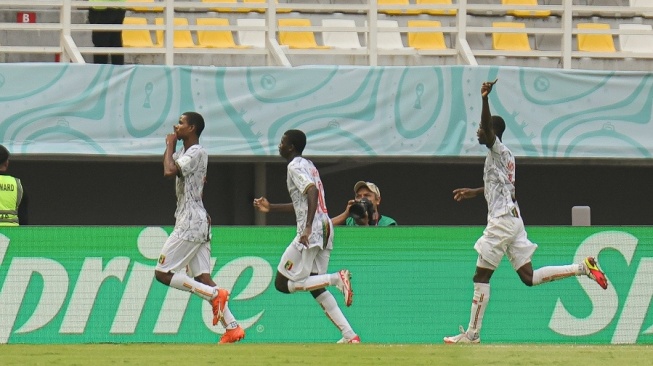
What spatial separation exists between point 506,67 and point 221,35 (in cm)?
374

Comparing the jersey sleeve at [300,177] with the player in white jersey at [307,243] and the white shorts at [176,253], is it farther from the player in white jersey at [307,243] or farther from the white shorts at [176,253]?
the white shorts at [176,253]

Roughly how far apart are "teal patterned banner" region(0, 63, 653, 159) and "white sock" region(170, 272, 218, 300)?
501cm

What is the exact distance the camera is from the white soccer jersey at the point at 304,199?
Result: 462 inches

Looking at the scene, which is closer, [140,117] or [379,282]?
[379,282]

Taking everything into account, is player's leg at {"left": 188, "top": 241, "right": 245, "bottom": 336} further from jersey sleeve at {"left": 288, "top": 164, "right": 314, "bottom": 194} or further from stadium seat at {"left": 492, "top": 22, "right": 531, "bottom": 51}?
stadium seat at {"left": 492, "top": 22, "right": 531, "bottom": 51}

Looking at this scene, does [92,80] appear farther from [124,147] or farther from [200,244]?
[200,244]

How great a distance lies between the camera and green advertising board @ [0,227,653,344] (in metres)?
13.4

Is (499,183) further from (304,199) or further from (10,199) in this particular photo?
(10,199)

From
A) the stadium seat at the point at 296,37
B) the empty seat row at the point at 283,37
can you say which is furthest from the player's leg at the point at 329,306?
the stadium seat at the point at 296,37

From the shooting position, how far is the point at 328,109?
55.8 ft

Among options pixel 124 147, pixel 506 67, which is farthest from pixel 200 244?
pixel 506 67

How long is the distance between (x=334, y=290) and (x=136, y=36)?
574cm

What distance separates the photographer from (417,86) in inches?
675

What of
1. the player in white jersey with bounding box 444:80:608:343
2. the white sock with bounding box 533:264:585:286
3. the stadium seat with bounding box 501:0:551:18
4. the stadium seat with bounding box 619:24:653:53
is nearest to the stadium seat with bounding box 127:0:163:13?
the stadium seat with bounding box 501:0:551:18
